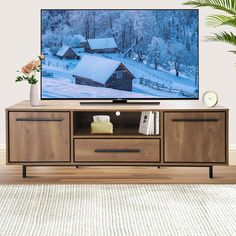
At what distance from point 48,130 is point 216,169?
169 centimetres

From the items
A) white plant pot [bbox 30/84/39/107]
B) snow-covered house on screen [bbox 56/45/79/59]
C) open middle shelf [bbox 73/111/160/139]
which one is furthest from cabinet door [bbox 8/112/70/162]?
snow-covered house on screen [bbox 56/45/79/59]

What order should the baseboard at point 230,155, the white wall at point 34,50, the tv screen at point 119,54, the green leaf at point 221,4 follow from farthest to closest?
1. the white wall at point 34,50
2. the baseboard at point 230,155
3. the tv screen at point 119,54
4. the green leaf at point 221,4

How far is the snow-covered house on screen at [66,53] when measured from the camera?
6684mm

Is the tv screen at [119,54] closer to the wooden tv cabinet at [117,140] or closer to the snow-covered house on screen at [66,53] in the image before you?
the snow-covered house on screen at [66,53]

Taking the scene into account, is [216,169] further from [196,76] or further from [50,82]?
[50,82]

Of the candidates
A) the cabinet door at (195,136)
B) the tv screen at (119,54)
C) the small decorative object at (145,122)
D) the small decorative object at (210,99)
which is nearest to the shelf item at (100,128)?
the small decorative object at (145,122)

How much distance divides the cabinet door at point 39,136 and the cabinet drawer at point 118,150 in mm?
143

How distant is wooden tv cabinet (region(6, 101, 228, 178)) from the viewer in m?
6.34

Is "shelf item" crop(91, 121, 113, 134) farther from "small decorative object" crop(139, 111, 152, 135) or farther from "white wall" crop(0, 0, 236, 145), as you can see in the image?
"white wall" crop(0, 0, 236, 145)

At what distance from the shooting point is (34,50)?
25.1ft

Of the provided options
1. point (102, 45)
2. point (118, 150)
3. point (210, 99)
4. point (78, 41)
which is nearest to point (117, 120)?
point (118, 150)

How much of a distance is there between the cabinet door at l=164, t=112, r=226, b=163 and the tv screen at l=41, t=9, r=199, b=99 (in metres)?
0.44

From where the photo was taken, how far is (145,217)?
4965mm

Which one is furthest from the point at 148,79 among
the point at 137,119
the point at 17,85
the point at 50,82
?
the point at 17,85
